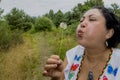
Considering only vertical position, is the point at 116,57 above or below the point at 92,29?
below

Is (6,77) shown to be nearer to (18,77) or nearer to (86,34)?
(18,77)

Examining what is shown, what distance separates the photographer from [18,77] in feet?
23.1

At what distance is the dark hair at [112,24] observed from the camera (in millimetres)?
2252

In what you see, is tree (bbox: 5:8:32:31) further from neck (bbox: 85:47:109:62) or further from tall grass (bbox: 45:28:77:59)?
neck (bbox: 85:47:109:62)

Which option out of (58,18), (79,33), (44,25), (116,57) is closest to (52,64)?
(79,33)

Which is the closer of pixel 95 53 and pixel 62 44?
pixel 95 53

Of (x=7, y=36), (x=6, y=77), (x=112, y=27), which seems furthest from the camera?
(x=7, y=36)

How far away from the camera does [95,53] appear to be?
2.22 m

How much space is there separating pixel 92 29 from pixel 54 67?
12.8 inches

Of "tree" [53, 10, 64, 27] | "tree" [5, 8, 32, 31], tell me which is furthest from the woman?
"tree" [53, 10, 64, 27]

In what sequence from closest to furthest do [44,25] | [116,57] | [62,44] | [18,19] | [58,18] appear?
[116,57], [62,44], [44,25], [18,19], [58,18]

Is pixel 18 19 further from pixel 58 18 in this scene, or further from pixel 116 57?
pixel 116 57

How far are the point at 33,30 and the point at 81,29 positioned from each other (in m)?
29.4

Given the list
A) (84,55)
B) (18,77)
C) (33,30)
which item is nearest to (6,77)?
(18,77)
